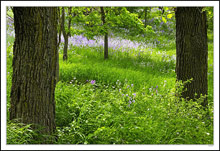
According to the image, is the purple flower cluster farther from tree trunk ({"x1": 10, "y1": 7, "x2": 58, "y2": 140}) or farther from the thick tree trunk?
tree trunk ({"x1": 10, "y1": 7, "x2": 58, "y2": 140})

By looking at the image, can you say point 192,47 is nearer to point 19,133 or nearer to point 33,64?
point 33,64

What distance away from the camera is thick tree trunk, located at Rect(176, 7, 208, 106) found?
4.14 meters

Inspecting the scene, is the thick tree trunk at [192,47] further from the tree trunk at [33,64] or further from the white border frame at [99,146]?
the tree trunk at [33,64]

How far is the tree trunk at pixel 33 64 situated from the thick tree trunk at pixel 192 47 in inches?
89.2

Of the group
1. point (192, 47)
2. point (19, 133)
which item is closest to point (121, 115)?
point (19, 133)

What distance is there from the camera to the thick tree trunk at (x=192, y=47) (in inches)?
163

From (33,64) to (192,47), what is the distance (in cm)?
262

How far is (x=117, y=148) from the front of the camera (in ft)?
9.23

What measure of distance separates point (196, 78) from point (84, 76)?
8.35 feet

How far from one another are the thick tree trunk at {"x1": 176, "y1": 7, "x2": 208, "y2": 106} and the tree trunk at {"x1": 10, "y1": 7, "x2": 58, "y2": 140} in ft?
7.43

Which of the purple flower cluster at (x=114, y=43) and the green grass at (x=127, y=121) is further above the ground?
the purple flower cluster at (x=114, y=43)

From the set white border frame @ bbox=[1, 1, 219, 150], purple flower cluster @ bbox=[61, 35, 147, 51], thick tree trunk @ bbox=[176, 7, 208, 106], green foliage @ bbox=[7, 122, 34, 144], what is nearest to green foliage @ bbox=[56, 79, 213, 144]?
white border frame @ bbox=[1, 1, 219, 150]

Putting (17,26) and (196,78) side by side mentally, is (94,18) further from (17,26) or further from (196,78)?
(17,26)

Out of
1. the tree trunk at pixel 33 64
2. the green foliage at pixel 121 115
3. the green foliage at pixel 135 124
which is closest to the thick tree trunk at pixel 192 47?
the green foliage at pixel 121 115
